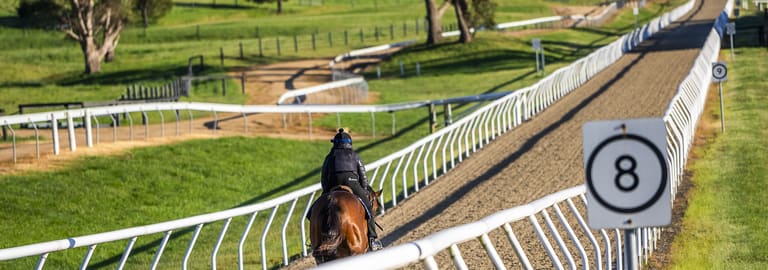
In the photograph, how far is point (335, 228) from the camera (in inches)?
404

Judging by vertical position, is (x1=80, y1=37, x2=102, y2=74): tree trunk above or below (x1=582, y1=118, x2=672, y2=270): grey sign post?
below

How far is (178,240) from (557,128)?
1133cm

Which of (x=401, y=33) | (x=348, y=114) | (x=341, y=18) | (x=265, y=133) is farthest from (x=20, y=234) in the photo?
(x=341, y=18)

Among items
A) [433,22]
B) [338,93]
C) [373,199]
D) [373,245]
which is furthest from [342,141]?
[433,22]

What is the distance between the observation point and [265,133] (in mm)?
30562

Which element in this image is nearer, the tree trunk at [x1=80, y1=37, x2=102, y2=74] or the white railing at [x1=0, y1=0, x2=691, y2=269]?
the white railing at [x1=0, y1=0, x2=691, y2=269]

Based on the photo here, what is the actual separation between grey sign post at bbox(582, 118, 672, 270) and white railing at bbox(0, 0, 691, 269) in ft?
16.6

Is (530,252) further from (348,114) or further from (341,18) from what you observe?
(341,18)

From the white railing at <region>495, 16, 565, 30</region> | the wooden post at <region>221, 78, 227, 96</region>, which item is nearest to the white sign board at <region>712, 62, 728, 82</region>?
the wooden post at <region>221, 78, 227, 96</region>

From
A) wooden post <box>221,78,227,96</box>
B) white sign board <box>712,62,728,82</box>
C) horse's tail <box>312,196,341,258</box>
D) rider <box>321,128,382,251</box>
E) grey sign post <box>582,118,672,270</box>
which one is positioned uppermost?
grey sign post <box>582,118,672,270</box>

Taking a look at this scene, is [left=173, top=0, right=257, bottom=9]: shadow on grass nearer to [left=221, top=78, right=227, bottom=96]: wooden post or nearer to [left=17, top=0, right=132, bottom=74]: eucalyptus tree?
[left=17, top=0, right=132, bottom=74]: eucalyptus tree

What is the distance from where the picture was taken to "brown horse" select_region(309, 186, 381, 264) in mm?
10219

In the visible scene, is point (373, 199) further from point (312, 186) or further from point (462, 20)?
point (462, 20)

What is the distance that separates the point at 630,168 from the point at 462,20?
5316cm
